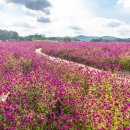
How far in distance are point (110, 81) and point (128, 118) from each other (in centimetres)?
278

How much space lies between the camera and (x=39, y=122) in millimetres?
6633

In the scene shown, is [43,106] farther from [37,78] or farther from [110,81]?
[110,81]

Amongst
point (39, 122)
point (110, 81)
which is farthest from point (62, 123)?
point (110, 81)

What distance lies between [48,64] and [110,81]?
4.21 m

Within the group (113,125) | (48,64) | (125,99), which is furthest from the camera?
(48,64)

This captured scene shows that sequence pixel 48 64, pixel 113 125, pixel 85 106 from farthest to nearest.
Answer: pixel 48 64 < pixel 85 106 < pixel 113 125

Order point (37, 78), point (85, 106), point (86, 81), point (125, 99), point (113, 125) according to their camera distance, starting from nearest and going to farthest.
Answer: point (113, 125) → point (85, 106) → point (125, 99) → point (37, 78) → point (86, 81)

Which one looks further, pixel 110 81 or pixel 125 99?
pixel 110 81

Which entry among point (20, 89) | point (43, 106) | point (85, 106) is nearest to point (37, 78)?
point (20, 89)

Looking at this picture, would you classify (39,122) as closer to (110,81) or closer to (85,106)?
(85,106)

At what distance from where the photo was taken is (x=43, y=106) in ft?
22.2

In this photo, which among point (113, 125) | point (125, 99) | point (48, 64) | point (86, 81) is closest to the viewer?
point (113, 125)

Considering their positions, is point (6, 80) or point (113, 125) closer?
point (113, 125)

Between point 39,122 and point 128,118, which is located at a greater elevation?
point 128,118
